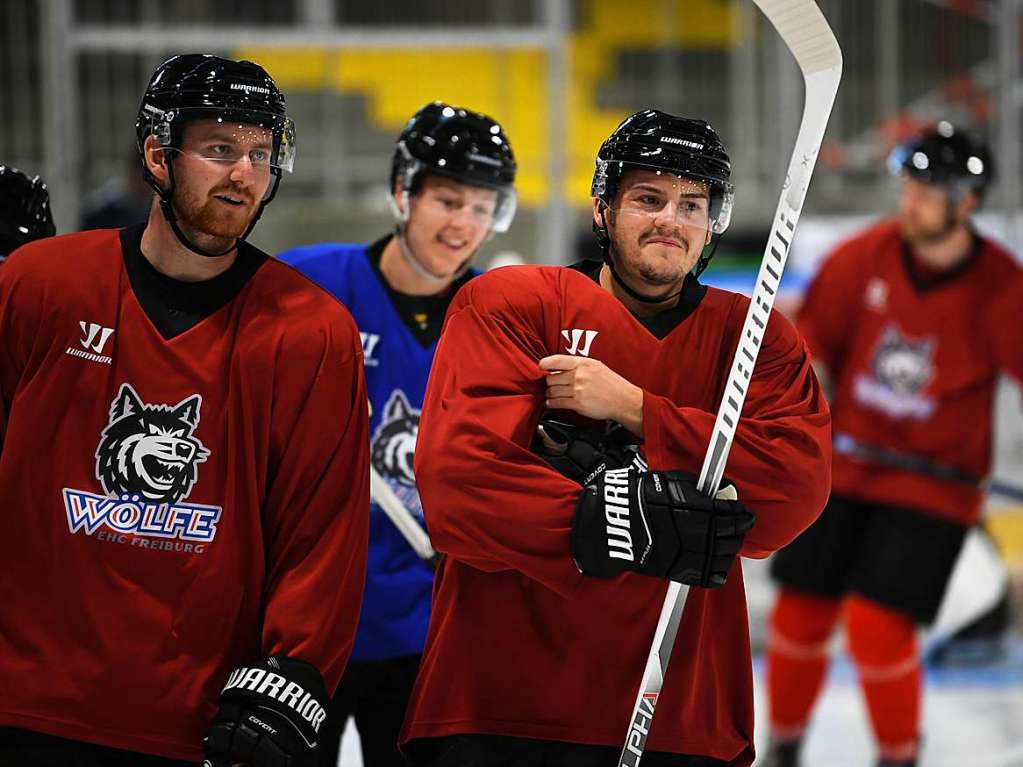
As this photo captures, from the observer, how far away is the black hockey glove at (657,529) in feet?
5.19

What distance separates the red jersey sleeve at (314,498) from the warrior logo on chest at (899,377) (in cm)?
209

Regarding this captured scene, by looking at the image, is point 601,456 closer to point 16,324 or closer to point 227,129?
point 227,129

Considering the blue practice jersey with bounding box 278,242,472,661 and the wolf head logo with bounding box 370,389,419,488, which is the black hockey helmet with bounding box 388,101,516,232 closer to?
the blue practice jersey with bounding box 278,242,472,661

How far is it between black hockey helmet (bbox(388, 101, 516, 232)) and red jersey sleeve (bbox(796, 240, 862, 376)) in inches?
56.0

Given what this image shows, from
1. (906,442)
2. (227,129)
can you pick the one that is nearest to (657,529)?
(227,129)

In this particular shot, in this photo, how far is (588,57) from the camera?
7594 mm

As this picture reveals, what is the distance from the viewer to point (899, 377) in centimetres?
354

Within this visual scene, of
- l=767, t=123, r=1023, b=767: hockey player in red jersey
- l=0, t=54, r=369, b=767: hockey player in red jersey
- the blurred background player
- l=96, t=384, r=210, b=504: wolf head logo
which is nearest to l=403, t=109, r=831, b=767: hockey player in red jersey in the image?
l=0, t=54, r=369, b=767: hockey player in red jersey

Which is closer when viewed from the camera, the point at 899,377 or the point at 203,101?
the point at 203,101

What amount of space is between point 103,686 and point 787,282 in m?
3.59

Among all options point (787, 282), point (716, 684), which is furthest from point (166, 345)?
point (787, 282)

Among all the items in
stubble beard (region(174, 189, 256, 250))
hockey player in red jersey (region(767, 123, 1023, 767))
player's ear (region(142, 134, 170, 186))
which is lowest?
hockey player in red jersey (region(767, 123, 1023, 767))

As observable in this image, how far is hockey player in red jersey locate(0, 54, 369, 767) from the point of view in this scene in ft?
5.41

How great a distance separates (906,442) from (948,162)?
65 cm
